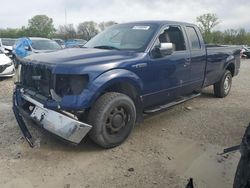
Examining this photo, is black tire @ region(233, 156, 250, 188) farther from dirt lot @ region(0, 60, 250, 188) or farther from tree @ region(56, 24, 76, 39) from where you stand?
tree @ region(56, 24, 76, 39)

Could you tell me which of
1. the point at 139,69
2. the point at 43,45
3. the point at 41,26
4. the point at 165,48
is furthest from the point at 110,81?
the point at 41,26

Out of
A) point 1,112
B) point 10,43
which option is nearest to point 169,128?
point 1,112

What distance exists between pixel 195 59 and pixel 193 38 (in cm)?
48

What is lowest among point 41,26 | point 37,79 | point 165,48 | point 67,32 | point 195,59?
point 37,79

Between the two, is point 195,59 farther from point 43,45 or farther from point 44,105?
point 43,45


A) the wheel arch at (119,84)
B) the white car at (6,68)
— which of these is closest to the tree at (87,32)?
the white car at (6,68)

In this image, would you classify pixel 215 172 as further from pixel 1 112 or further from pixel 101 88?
pixel 1 112

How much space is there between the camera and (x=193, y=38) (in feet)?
21.1

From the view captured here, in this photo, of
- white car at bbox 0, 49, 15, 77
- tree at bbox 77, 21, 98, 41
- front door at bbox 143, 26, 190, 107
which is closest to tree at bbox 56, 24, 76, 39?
tree at bbox 77, 21, 98, 41

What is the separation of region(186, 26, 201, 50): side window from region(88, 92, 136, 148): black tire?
2.30 m

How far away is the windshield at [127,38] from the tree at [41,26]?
189ft

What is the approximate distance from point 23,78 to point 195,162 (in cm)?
299

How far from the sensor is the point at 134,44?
5293 millimetres

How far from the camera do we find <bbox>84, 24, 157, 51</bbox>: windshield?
5.27 metres
